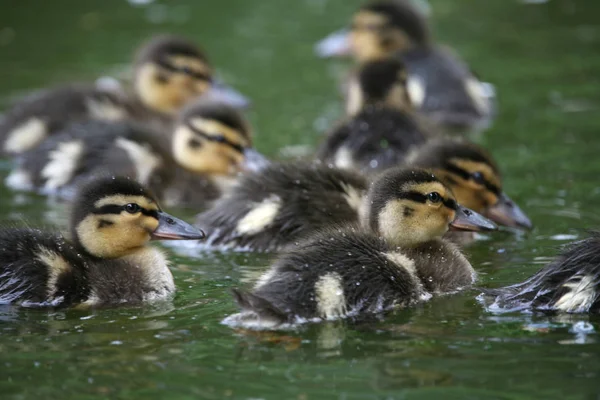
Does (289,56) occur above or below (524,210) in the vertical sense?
above

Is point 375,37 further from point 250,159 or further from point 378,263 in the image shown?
point 378,263

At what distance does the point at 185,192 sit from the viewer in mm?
6523

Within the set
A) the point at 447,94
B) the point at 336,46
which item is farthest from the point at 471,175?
the point at 336,46

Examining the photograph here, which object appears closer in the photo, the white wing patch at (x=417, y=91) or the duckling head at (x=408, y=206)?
the duckling head at (x=408, y=206)

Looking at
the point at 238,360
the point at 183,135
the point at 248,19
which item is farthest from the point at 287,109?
the point at 238,360

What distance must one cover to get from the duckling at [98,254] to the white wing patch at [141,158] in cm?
164

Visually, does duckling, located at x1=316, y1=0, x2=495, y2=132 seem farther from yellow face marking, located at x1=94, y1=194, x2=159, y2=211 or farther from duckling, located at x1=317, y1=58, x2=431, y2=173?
yellow face marking, located at x1=94, y1=194, x2=159, y2=211

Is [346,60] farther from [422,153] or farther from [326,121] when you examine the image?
[422,153]

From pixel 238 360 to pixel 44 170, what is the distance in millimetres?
3287

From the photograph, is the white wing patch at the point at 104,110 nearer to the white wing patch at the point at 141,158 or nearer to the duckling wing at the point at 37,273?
the white wing patch at the point at 141,158

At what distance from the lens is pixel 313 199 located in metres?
5.28

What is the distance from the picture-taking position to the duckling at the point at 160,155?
6.53 meters

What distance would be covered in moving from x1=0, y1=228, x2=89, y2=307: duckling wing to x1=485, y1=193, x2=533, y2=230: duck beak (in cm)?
212

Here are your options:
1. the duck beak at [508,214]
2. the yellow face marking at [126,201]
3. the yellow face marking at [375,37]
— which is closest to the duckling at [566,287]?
the duck beak at [508,214]
